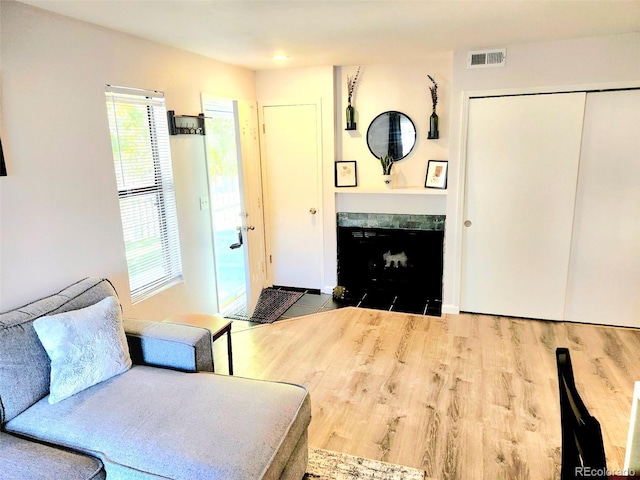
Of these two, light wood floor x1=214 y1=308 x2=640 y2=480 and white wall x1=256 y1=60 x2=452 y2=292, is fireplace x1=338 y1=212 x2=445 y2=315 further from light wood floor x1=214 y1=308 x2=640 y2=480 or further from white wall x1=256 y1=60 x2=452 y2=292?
light wood floor x1=214 y1=308 x2=640 y2=480

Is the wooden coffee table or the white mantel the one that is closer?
the wooden coffee table

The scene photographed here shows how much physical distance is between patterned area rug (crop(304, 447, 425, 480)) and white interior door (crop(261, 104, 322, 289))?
2709 mm

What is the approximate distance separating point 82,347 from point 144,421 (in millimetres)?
519

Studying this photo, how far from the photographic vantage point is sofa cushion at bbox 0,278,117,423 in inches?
72.3

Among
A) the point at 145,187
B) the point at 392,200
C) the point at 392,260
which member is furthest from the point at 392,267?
the point at 145,187

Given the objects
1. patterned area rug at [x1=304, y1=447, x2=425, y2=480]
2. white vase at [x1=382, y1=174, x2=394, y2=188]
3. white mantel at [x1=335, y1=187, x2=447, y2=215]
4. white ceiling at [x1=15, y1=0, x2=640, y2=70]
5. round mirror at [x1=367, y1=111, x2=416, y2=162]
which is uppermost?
white ceiling at [x1=15, y1=0, x2=640, y2=70]

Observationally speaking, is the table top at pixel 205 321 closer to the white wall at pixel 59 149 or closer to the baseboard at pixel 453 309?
the white wall at pixel 59 149

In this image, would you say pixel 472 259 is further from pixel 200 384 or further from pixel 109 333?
pixel 109 333

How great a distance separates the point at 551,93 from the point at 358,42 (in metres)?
1.64

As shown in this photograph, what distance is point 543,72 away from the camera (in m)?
3.46

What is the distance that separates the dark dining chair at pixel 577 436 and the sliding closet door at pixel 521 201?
2.67 m

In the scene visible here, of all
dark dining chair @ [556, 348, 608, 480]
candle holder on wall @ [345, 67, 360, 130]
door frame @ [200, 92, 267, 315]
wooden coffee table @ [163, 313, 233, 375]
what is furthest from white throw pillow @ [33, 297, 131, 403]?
candle holder on wall @ [345, 67, 360, 130]

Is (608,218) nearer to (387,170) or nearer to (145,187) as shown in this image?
(387,170)

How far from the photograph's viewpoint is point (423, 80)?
418 centimetres
